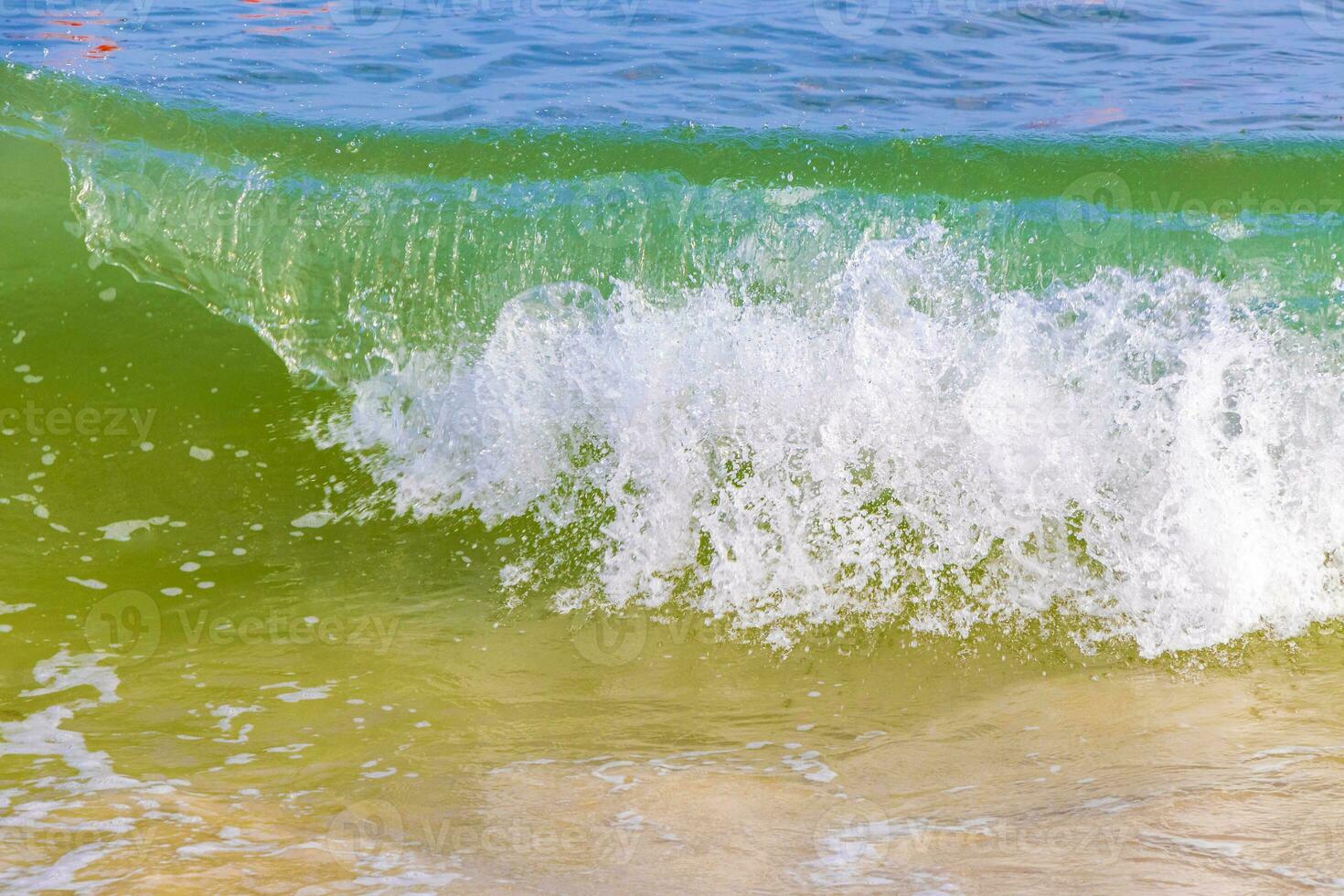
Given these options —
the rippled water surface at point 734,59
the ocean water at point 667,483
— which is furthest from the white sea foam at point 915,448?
the rippled water surface at point 734,59

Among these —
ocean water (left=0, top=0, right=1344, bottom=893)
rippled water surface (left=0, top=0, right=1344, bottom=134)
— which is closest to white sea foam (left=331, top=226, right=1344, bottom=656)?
ocean water (left=0, top=0, right=1344, bottom=893)

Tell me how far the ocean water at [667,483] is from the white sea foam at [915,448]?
1 cm

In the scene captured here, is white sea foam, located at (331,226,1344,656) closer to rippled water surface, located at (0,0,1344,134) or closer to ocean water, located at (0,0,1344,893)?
ocean water, located at (0,0,1344,893)

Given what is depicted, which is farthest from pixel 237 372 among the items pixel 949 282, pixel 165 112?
pixel 949 282

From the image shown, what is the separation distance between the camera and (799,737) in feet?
8.75

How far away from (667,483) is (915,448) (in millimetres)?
753

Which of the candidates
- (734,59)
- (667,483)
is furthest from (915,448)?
(734,59)

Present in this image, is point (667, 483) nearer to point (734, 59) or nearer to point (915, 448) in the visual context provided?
point (915, 448)

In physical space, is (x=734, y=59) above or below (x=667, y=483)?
above

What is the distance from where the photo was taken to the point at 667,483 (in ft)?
12.0

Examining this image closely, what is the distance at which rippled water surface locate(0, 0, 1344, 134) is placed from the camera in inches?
214

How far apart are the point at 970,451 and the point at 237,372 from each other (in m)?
2.75

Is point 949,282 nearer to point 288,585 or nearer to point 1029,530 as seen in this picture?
point 1029,530

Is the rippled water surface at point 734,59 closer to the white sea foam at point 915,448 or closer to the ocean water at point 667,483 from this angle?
the ocean water at point 667,483
